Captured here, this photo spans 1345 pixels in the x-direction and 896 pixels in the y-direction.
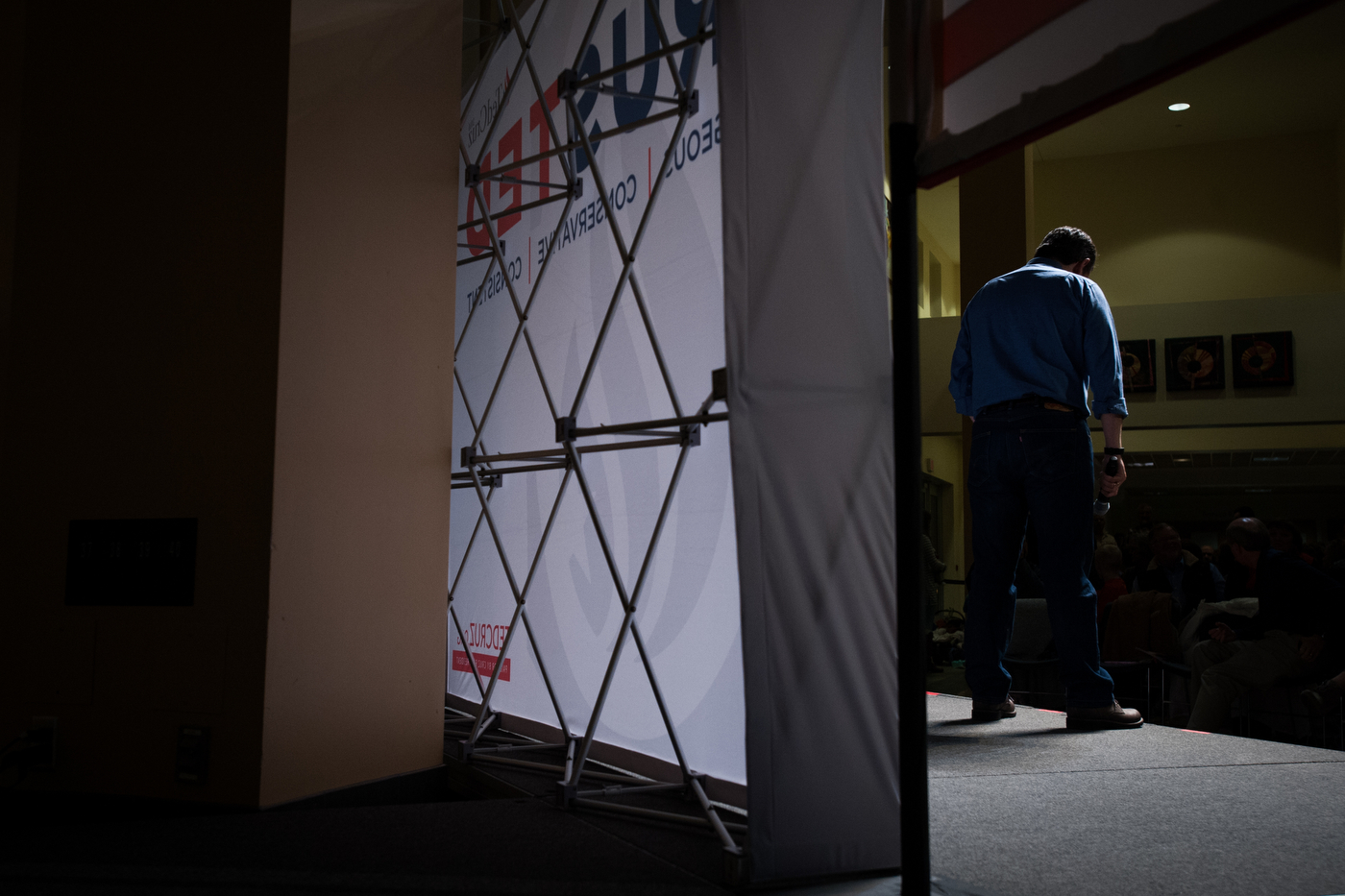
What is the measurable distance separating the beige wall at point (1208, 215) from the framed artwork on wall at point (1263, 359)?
151 cm

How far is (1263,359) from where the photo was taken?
286 inches

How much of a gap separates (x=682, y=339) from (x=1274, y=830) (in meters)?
1.09

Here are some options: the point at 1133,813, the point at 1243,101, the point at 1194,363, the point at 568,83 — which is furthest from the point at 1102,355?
the point at 1243,101

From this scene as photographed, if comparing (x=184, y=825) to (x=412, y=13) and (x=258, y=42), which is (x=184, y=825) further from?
(x=412, y=13)

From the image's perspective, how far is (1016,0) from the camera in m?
0.91

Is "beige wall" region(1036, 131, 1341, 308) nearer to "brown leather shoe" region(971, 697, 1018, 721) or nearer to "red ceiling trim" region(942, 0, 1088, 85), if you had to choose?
"brown leather shoe" region(971, 697, 1018, 721)

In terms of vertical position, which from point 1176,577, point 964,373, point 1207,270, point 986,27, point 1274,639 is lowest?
point 1274,639

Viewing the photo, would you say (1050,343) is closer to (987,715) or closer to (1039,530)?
(1039,530)

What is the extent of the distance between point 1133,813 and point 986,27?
108 cm

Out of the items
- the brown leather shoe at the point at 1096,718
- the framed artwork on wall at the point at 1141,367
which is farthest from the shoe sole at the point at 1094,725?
the framed artwork on wall at the point at 1141,367

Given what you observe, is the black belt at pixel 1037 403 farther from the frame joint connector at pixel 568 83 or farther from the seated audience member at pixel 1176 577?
the seated audience member at pixel 1176 577

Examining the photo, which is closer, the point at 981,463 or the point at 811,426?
the point at 811,426

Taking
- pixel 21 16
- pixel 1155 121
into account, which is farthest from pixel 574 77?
pixel 1155 121

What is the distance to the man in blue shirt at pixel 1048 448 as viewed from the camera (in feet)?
6.24
